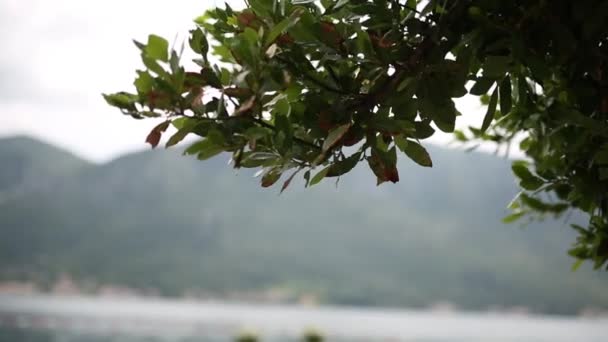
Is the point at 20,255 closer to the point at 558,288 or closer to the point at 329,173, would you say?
the point at 558,288

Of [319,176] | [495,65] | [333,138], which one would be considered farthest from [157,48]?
[495,65]

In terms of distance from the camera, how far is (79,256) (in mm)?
183500

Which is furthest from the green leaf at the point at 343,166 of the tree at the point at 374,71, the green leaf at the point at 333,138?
the green leaf at the point at 333,138

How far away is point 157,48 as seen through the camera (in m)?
1.08

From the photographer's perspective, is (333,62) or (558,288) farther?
(558,288)

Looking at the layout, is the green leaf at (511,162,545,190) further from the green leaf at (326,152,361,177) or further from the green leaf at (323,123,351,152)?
the green leaf at (323,123,351,152)

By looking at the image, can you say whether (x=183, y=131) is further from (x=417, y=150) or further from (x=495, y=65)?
(x=495, y=65)

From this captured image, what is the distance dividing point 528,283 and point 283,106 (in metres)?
198

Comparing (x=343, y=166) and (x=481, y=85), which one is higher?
(x=481, y=85)

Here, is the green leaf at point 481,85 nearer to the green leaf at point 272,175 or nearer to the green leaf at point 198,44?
the green leaf at point 272,175

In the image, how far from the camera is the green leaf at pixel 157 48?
1058mm

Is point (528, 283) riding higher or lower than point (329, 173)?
higher

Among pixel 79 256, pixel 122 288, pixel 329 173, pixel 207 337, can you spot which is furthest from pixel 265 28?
pixel 79 256

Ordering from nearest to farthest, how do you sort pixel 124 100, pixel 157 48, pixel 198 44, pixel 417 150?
pixel 157 48 < pixel 124 100 < pixel 198 44 < pixel 417 150
